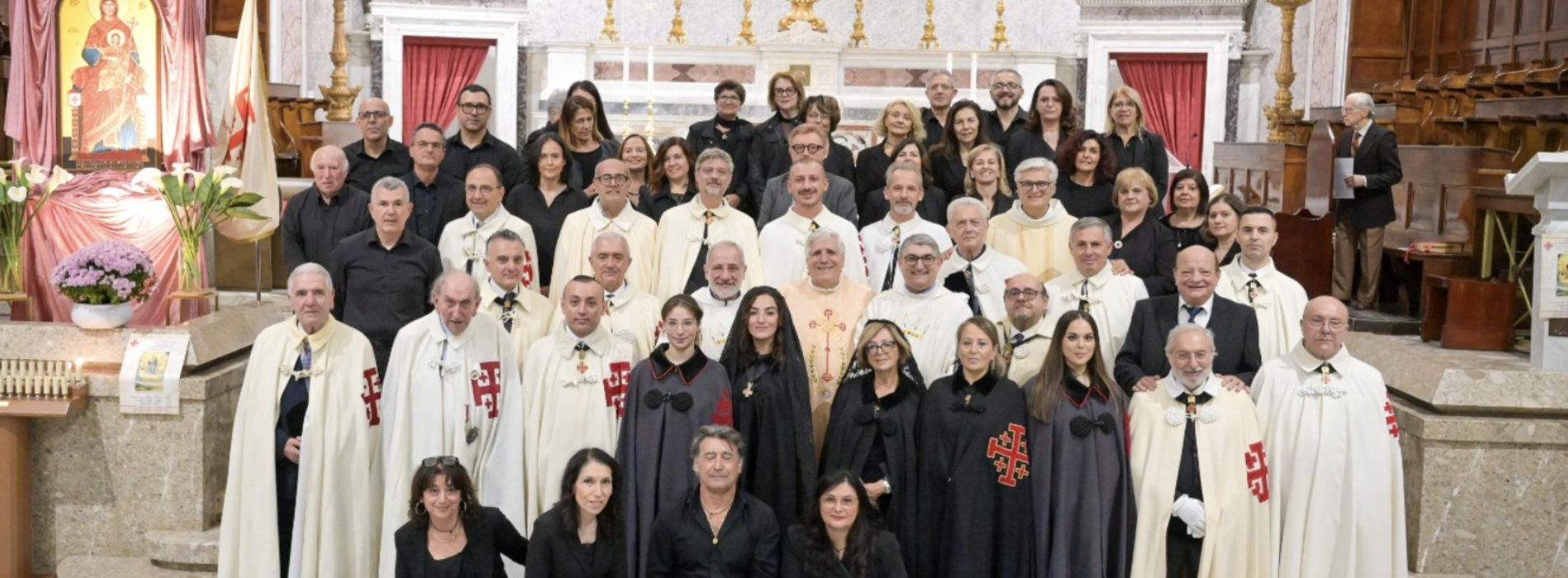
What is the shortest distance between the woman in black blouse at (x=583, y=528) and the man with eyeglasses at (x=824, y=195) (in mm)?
2238

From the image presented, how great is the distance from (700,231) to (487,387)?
138 cm

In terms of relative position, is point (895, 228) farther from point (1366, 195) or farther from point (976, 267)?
point (1366, 195)

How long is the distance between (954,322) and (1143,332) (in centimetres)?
69

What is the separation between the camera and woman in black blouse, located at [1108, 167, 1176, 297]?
6586mm

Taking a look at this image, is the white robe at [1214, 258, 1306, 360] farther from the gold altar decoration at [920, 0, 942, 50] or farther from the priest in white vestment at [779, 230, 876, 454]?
the gold altar decoration at [920, 0, 942, 50]

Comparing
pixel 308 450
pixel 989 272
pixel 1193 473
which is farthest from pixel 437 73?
pixel 1193 473

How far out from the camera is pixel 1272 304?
632cm

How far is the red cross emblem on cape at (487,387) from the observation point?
5.91 metres

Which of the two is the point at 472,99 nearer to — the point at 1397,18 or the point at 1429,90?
the point at 1429,90

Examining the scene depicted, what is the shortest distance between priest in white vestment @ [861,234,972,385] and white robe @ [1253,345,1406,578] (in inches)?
43.8

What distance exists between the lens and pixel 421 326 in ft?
19.4

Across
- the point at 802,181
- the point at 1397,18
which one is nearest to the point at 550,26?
the point at 1397,18

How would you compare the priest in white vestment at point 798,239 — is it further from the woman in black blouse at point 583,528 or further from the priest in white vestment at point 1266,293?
the woman in black blouse at point 583,528

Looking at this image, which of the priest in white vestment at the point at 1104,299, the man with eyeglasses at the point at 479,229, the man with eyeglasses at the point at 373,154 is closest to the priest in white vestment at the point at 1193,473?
the priest in white vestment at the point at 1104,299
